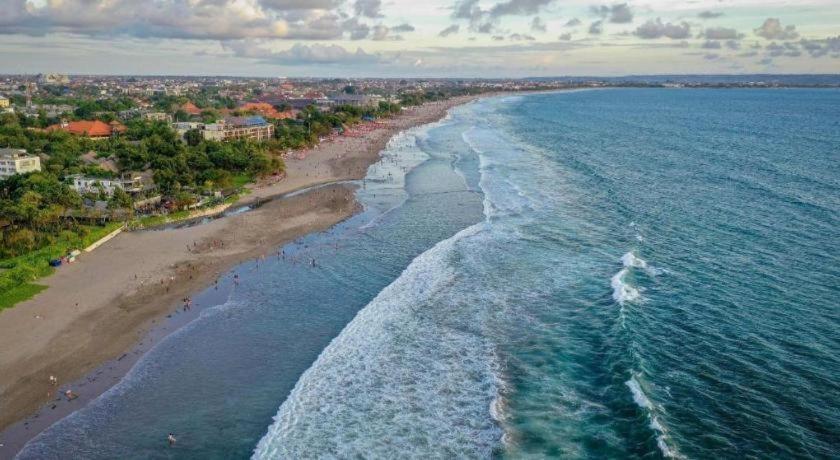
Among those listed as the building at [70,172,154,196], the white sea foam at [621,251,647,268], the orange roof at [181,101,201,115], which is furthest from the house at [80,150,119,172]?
the orange roof at [181,101,201,115]

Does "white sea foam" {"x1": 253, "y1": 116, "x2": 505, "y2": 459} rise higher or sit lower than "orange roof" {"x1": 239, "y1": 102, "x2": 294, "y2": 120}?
lower

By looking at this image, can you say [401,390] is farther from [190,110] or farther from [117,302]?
[190,110]

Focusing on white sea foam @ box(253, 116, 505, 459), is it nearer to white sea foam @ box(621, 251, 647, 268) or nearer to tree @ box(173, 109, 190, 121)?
white sea foam @ box(621, 251, 647, 268)

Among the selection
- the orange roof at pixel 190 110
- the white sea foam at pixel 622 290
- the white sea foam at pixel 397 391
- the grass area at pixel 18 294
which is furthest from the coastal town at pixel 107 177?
the white sea foam at pixel 622 290

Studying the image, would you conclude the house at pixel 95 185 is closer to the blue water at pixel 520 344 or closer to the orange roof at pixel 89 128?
the blue water at pixel 520 344

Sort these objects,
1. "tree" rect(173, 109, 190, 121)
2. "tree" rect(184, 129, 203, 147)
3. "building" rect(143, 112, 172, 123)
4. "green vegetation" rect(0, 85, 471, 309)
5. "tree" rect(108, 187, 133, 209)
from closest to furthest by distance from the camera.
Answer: "green vegetation" rect(0, 85, 471, 309) < "tree" rect(108, 187, 133, 209) < "tree" rect(184, 129, 203, 147) < "building" rect(143, 112, 172, 123) < "tree" rect(173, 109, 190, 121)

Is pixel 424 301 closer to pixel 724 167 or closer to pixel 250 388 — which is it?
pixel 250 388

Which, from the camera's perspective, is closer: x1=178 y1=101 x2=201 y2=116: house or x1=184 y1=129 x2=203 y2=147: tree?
x1=184 y1=129 x2=203 y2=147: tree
